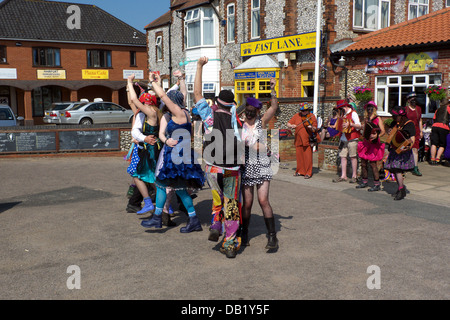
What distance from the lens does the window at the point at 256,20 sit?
2256cm

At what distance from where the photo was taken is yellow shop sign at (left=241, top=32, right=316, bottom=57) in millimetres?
19217

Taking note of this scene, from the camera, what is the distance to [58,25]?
37.2 m

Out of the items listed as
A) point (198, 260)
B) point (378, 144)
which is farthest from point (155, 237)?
point (378, 144)

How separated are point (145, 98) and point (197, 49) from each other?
809 inches

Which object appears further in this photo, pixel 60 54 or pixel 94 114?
pixel 60 54

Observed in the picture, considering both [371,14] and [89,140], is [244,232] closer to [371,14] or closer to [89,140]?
[89,140]

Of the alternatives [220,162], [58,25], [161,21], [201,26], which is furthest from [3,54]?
[220,162]

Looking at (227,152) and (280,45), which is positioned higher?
(280,45)

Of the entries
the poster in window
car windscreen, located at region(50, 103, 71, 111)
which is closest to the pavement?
the poster in window

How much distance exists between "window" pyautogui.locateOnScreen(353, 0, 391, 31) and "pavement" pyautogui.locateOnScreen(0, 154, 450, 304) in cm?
1218

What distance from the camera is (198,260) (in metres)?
5.38

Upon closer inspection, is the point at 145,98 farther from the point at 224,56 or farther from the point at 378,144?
the point at 224,56

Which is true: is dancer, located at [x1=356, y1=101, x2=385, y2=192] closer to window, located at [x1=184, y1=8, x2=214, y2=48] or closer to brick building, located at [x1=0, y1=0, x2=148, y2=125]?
window, located at [x1=184, y1=8, x2=214, y2=48]

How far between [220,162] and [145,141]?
1.78 meters
